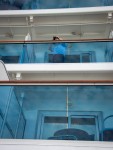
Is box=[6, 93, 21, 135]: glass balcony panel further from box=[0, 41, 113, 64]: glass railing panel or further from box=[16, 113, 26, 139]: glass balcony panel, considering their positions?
box=[0, 41, 113, 64]: glass railing panel

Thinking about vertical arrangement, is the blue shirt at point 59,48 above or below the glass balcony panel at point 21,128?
above

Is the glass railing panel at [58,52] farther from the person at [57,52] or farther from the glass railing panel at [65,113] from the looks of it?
the glass railing panel at [65,113]

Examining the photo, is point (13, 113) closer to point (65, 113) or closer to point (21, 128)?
point (21, 128)

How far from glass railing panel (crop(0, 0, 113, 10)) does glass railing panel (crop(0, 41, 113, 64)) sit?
3.21 m

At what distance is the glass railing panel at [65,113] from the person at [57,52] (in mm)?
2242

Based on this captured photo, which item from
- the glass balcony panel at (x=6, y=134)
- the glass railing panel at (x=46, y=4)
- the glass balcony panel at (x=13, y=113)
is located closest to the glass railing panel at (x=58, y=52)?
the glass balcony panel at (x=13, y=113)

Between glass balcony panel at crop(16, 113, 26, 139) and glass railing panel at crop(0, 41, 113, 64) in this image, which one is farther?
glass railing panel at crop(0, 41, 113, 64)

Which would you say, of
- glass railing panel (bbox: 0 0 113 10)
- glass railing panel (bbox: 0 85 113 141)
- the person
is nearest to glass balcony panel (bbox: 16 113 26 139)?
glass railing panel (bbox: 0 85 113 141)

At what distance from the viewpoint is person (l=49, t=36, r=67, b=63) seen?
5.50 metres

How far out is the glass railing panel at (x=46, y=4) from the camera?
8453 mm

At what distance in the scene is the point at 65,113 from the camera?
312 centimetres

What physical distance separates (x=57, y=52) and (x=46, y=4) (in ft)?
12.4

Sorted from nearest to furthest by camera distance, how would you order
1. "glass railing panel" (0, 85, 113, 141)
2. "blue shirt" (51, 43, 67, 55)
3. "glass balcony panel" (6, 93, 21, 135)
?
"glass railing panel" (0, 85, 113, 141), "glass balcony panel" (6, 93, 21, 135), "blue shirt" (51, 43, 67, 55)

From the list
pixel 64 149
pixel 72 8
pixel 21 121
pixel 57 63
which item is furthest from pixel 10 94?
pixel 72 8
